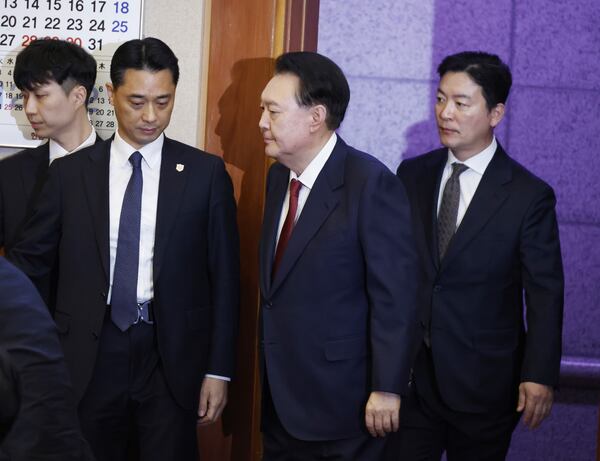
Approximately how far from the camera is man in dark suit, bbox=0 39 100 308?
10.0 ft

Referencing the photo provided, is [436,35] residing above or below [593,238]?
above

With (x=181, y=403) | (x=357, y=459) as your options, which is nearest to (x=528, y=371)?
(x=357, y=459)

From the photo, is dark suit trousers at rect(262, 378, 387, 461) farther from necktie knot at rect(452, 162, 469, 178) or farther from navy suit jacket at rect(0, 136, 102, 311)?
navy suit jacket at rect(0, 136, 102, 311)

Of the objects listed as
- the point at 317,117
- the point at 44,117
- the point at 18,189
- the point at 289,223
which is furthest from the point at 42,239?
the point at 317,117

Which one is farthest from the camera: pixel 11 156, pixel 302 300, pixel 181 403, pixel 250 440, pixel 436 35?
pixel 436 35

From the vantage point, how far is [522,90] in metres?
4.22

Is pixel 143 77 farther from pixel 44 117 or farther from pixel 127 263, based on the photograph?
pixel 127 263

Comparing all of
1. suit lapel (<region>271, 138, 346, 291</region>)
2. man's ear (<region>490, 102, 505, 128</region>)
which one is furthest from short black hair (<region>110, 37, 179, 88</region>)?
man's ear (<region>490, 102, 505, 128</region>)

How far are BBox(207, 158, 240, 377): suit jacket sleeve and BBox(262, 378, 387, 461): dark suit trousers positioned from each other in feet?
0.80

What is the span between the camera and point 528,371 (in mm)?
2824

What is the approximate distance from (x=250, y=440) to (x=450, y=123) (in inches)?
49.5

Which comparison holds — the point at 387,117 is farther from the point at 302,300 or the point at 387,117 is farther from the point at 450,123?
the point at 302,300

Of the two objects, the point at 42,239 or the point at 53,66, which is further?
the point at 53,66

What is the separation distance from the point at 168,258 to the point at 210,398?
0.43m
